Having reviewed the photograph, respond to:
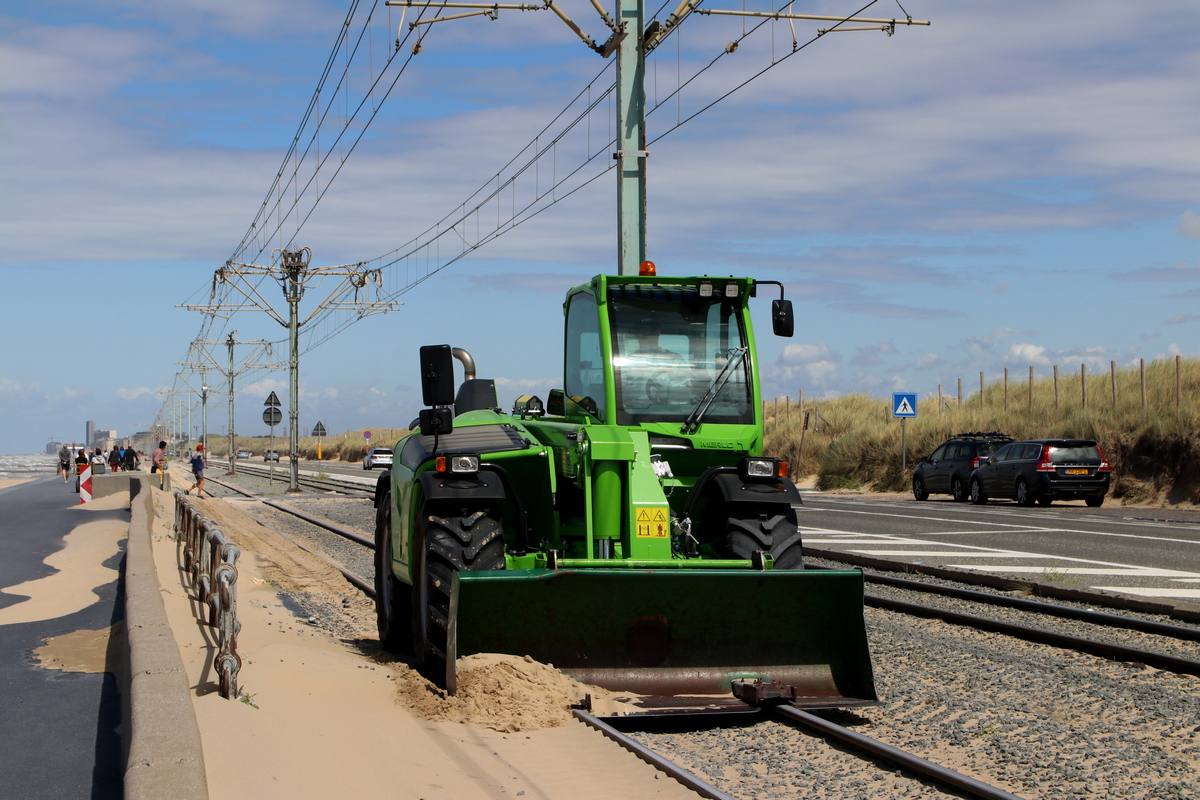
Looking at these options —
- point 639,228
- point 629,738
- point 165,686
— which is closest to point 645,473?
point 629,738

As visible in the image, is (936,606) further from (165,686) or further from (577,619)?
(165,686)

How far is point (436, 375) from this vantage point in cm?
750

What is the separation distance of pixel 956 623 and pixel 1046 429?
28.3 metres

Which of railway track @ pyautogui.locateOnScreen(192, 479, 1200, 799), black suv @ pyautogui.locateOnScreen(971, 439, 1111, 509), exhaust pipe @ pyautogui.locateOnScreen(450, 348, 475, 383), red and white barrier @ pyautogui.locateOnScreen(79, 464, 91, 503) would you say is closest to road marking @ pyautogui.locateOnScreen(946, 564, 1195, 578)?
railway track @ pyautogui.locateOnScreen(192, 479, 1200, 799)

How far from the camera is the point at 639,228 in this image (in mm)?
18266

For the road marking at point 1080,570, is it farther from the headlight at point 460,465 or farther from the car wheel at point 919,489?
the car wheel at point 919,489

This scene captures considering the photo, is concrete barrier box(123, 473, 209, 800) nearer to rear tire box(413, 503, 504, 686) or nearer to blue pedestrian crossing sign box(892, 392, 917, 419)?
rear tire box(413, 503, 504, 686)

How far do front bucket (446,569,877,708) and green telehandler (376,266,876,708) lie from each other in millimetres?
12

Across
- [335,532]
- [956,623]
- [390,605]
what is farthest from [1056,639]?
[335,532]

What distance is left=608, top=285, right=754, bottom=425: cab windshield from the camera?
324 inches

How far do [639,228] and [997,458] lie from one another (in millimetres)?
15228

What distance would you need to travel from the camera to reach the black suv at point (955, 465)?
31.0 meters

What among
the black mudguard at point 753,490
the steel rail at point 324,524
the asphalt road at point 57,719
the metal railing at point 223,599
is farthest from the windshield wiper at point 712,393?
the steel rail at point 324,524

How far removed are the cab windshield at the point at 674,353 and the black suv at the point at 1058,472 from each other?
21.1m
